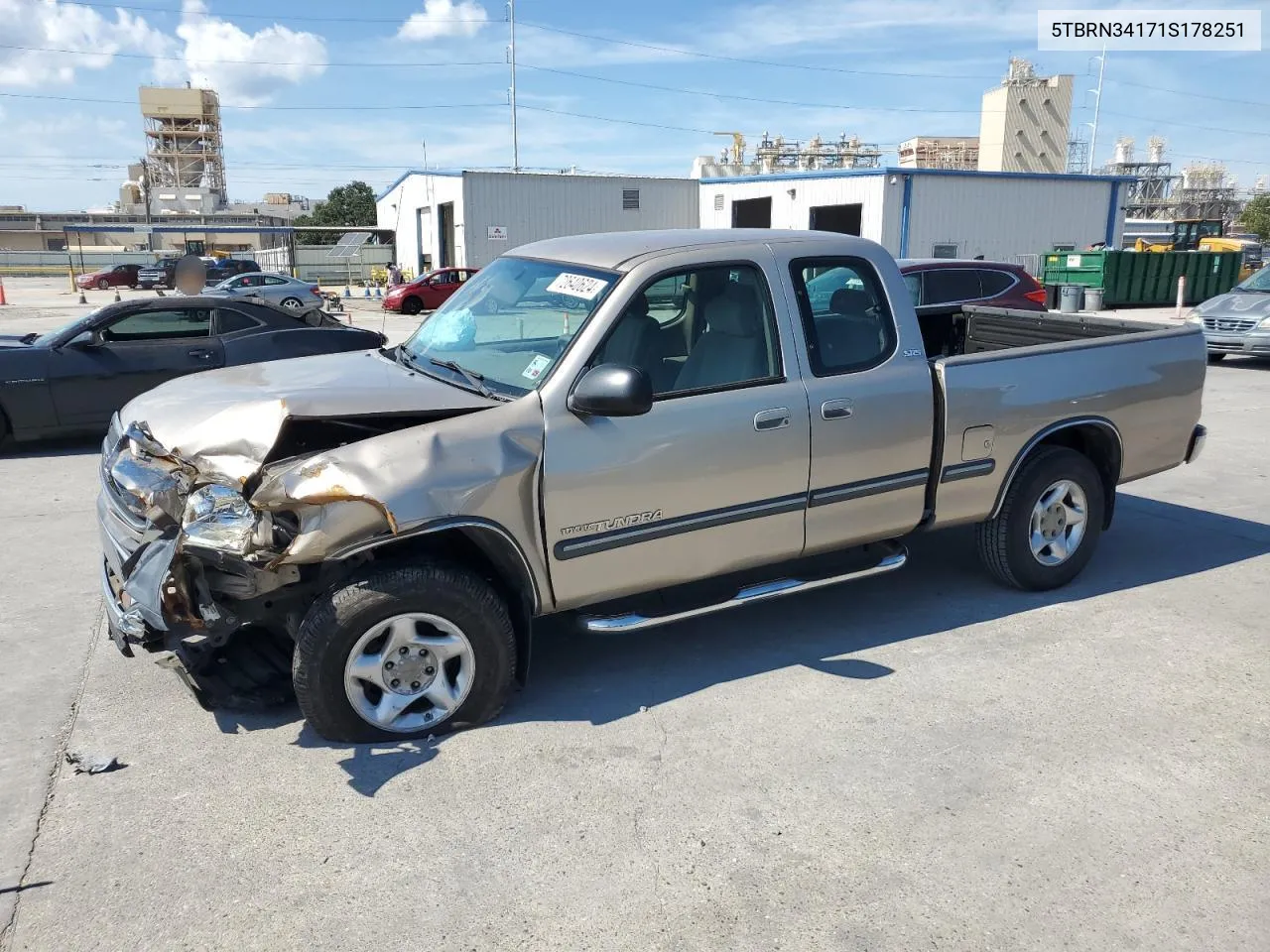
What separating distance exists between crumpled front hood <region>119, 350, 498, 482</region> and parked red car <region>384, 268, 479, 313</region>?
25.6 metres

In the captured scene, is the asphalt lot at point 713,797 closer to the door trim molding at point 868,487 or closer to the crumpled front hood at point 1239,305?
the door trim molding at point 868,487

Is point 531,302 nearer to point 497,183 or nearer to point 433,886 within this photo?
point 433,886

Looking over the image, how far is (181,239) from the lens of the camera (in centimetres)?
9331

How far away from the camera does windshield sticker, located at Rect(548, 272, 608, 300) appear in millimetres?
4214

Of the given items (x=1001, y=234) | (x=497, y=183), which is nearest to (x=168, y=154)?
(x=497, y=183)

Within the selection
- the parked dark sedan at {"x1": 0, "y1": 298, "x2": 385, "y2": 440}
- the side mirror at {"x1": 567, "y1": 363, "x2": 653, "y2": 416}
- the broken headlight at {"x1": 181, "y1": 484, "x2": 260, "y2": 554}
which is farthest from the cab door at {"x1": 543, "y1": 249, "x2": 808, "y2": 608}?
the parked dark sedan at {"x1": 0, "y1": 298, "x2": 385, "y2": 440}

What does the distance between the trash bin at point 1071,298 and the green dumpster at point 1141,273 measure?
84cm

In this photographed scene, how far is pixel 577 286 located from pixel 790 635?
2.01 metres

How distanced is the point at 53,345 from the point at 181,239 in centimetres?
9459

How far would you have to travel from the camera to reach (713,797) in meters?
3.54

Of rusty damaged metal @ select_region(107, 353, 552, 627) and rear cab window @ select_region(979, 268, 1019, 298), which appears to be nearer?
rusty damaged metal @ select_region(107, 353, 552, 627)

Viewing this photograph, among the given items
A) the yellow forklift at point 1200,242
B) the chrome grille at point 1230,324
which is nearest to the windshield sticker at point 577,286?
the chrome grille at point 1230,324

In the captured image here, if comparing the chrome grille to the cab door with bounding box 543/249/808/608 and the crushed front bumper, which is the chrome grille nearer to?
the crushed front bumper

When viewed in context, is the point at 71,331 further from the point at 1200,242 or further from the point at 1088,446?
the point at 1200,242
